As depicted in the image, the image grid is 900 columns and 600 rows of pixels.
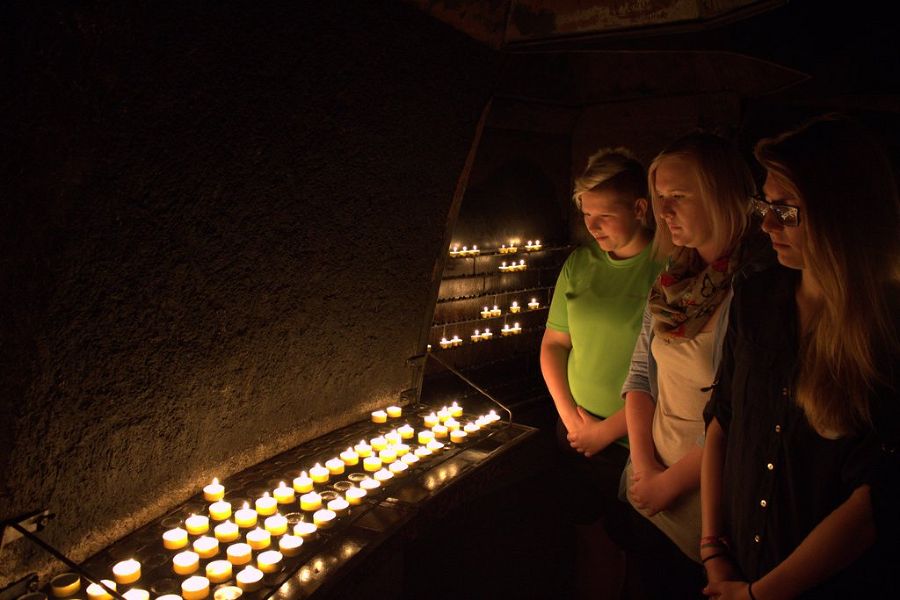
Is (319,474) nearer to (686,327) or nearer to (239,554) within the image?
(239,554)

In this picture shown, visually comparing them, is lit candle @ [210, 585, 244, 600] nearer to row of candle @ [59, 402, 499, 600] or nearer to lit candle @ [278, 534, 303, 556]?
row of candle @ [59, 402, 499, 600]

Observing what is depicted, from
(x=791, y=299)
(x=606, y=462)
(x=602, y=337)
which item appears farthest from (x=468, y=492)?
(x=791, y=299)

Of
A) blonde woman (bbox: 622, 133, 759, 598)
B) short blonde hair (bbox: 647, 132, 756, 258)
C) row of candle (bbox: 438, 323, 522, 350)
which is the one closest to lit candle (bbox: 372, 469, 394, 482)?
blonde woman (bbox: 622, 133, 759, 598)

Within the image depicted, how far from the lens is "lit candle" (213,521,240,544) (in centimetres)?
233

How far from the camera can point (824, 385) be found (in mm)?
1631

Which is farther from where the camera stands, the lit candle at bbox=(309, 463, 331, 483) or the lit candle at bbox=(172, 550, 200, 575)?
the lit candle at bbox=(309, 463, 331, 483)

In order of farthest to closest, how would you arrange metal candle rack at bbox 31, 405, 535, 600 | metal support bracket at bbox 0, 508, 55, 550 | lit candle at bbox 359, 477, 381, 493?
1. lit candle at bbox 359, 477, 381, 493
2. metal candle rack at bbox 31, 405, 535, 600
3. metal support bracket at bbox 0, 508, 55, 550

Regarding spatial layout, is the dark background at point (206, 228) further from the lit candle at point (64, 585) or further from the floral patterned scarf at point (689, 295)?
the floral patterned scarf at point (689, 295)

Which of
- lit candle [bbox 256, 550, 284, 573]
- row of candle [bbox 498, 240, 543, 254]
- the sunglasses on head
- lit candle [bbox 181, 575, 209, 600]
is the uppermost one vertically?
the sunglasses on head

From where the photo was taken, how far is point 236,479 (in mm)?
2863

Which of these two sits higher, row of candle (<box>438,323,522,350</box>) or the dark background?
the dark background

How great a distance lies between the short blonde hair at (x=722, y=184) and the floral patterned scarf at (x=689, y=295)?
0.10 meters

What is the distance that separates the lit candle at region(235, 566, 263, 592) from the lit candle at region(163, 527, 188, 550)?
0.95 ft

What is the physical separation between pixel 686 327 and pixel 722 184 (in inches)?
20.6
